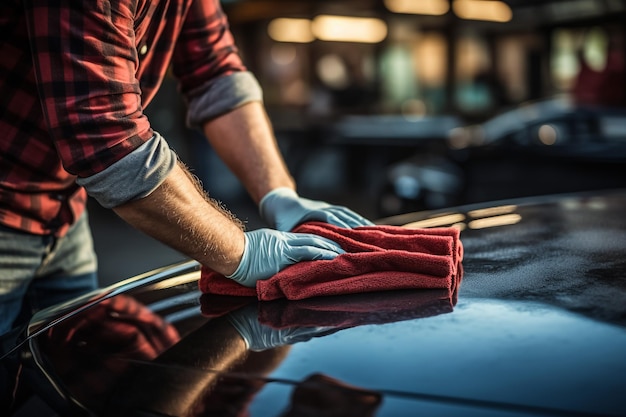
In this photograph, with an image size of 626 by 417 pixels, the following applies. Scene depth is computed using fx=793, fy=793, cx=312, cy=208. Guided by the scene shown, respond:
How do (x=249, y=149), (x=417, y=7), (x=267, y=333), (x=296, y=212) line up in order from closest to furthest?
1. (x=267, y=333)
2. (x=296, y=212)
3. (x=249, y=149)
4. (x=417, y=7)

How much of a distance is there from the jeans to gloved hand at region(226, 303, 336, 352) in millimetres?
802

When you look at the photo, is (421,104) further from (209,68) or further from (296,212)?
(296,212)

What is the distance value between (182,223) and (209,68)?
81 centimetres

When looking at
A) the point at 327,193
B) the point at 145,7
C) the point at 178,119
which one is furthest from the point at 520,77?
the point at 145,7

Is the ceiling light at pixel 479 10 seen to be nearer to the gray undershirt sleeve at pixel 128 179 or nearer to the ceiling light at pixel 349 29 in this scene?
the ceiling light at pixel 349 29

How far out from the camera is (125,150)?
1576 mm

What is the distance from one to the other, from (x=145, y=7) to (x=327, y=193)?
26.2ft

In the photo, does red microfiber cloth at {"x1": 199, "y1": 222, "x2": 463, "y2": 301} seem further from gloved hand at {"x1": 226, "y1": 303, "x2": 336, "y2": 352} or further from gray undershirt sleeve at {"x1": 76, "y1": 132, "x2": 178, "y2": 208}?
gray undershirt sleeve at {"x1": 76, "y1": 132, "x2": 178, "y2": 208}

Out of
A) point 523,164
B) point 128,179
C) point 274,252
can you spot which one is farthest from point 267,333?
point 523,164

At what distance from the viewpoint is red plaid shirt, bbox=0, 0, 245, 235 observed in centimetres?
154

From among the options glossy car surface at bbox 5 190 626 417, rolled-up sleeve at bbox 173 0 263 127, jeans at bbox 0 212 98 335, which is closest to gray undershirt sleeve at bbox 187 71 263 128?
rolled-up sleeve at bbox 173 0 263 127

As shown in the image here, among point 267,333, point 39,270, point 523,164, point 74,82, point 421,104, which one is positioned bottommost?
point 421,104

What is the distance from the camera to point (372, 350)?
3.89 ft

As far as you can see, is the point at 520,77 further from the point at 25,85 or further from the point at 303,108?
the point at 25,85
